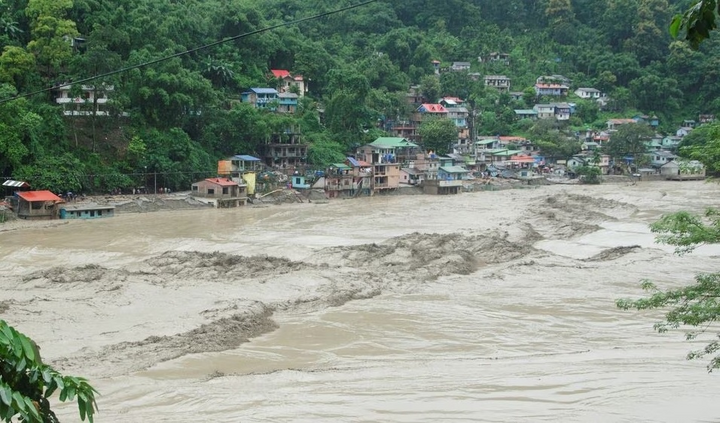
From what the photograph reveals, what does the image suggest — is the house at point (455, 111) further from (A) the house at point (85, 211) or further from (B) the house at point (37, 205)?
Answer: (B) the house at point (37, 205)

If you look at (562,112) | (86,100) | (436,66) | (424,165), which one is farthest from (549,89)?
(86,100)

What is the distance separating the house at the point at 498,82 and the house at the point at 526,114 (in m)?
4.57

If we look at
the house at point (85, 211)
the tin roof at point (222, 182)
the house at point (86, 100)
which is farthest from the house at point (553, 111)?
the house at point (85, 211)

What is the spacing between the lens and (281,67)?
4922 centimetres

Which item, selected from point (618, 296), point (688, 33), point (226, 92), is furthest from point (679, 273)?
point (226, 92)

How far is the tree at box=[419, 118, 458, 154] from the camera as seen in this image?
46156 millimetres

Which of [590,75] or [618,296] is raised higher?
[590,75]

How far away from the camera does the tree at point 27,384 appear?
2.50m

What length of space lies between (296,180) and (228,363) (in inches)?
1032

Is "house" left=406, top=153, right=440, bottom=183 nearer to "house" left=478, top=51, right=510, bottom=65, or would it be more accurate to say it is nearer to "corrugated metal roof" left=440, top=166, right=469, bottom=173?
"corrugated metal roof" left=440, top=166, right=469, bottom=173

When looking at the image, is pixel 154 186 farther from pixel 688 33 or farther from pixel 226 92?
pixel 688 33

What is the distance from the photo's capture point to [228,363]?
11156 mm

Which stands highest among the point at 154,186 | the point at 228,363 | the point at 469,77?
the point at 469,77

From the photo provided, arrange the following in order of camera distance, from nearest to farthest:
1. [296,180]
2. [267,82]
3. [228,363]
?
[228,363] → [296,180] → [267,82]
